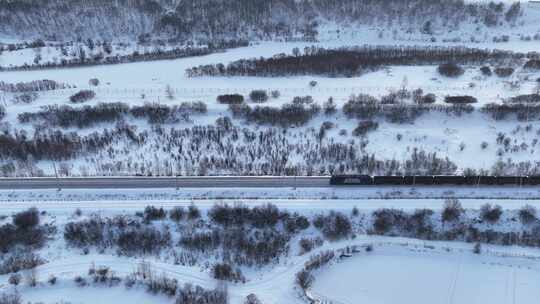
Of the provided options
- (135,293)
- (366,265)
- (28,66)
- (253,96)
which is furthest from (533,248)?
(28,66)

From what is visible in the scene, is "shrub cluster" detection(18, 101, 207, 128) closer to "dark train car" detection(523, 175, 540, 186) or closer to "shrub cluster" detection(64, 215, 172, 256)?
"shrub cluster" detection(64, 215, 172, 256)

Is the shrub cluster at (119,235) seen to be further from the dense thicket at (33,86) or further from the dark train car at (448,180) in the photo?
the dense thicket at (33,86)

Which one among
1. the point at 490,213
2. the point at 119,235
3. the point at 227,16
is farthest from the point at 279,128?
the point at 227,16

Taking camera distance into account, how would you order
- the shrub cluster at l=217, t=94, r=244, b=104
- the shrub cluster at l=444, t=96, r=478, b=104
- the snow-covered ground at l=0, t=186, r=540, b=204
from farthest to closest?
1. the shrub cluster at l=217, t=94, r=244, b=104
2. the shrub cluster at l=444, t=96, r=478, b=104
3. the snow-covered ground at l=0, t=186, r=540, b=204

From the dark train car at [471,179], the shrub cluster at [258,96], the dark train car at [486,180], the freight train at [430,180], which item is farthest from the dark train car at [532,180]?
the shrub cluster at [258,96]

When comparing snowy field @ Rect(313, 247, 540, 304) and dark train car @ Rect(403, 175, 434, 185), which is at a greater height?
dark train car @ Rect(403, 175, 434, 185)

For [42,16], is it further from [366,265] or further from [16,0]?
[366,265]

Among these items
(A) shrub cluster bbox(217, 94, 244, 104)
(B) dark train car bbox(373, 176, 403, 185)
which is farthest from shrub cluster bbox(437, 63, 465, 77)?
(B) dark train car bbox(373, 176, 403, 185)

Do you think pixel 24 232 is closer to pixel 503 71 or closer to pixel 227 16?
pixel 503 71
